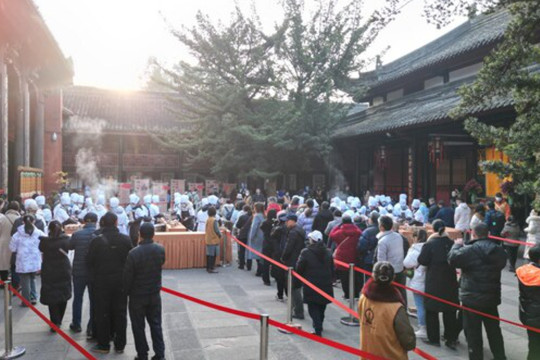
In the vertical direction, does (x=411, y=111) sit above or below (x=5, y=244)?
above

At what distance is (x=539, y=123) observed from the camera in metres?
5.21

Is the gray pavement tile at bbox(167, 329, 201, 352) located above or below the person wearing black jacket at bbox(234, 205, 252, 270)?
below

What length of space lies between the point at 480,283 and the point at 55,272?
17.1ft

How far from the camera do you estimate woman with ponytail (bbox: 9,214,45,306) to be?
259 inches

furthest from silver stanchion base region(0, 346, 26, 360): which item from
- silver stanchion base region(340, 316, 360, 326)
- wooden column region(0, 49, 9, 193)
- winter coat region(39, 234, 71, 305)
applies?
wooden column region(0, 49, 9, 193)

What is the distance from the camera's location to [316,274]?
18.6 ft

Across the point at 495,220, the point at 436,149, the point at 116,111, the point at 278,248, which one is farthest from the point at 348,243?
the point at 116,111

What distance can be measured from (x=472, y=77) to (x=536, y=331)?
13.7 meters

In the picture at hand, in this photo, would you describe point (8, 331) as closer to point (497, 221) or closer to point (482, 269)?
point (482, 269)

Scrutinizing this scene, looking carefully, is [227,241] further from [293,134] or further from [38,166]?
[38,166]

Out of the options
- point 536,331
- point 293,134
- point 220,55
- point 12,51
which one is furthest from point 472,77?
point 12,51

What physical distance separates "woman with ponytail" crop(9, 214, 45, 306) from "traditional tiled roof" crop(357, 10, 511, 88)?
1406 cm

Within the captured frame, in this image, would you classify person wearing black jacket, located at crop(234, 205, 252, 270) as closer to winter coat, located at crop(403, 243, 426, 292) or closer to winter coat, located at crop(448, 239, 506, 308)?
winter coat, located at crop(403, 243, 426, 292)

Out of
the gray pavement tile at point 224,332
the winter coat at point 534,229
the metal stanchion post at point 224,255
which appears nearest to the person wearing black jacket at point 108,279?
the gray pavement tile at point 224,332
